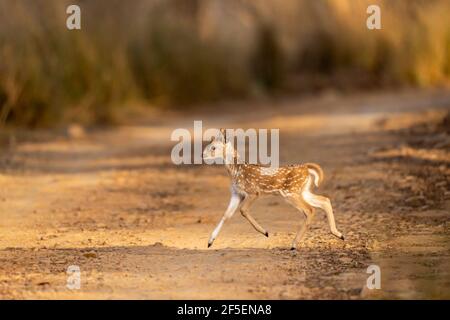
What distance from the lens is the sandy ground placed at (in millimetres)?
7172

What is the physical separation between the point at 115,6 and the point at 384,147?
33.9ft

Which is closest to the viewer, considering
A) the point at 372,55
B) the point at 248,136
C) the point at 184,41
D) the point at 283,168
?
the point at 283,168

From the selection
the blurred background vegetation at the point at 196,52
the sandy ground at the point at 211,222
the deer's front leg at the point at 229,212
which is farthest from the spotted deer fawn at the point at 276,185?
the blurred background vegetation at the point at 196,52

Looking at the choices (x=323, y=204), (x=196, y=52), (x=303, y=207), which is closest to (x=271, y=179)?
(x=303, y=207)

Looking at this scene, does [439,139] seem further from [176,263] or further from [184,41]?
[184,41]

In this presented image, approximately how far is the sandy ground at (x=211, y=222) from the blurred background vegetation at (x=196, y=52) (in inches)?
70.1

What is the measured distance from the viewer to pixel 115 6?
22.9 metres

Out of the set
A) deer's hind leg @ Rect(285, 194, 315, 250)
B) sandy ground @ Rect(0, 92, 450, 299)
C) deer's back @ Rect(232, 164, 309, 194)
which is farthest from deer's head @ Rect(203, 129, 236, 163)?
sandy ground @ Rect(0, 92, 450, 299)

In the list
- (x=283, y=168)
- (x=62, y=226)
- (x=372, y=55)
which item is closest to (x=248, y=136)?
(x=62, y=226)
